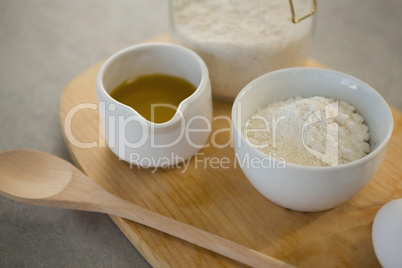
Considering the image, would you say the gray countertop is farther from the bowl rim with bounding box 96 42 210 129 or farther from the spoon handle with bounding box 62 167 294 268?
the bowl rim with bounding box 96 42 210 129

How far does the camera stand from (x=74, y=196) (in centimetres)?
61

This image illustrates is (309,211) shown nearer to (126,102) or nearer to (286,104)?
(286,104)

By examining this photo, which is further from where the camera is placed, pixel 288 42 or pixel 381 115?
pixel 288 42

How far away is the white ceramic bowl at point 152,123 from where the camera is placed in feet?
1.97

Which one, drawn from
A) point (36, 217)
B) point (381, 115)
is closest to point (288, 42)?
point (381, 115)

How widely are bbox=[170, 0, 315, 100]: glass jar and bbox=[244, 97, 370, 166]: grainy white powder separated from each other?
0.11 metres

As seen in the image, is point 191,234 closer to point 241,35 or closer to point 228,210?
point 228,210

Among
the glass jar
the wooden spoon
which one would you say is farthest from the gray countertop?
the glass jar

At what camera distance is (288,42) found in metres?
0.70

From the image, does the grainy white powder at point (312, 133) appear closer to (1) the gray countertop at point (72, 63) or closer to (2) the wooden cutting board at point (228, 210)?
(2) the wooden cutting board at point (228, 210)

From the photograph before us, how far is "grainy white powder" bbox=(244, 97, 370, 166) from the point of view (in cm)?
56

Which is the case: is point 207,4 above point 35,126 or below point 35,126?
above

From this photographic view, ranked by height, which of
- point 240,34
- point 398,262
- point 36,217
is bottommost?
point 36,217

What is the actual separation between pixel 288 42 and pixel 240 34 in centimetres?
8
